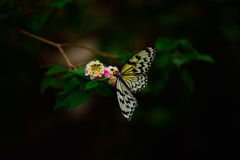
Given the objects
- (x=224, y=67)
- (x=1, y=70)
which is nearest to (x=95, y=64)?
(x=1, y=70)

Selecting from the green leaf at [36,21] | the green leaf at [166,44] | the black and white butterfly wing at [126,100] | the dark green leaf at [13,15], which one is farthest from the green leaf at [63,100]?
the green leaf at [166,44]

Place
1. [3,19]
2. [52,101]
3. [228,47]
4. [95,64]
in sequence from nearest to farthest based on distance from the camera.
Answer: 1. [95,64]
2. [3,19]
3. [228,47]
4. [52,101]

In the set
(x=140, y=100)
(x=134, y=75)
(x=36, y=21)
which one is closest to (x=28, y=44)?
(x=36, y=21)

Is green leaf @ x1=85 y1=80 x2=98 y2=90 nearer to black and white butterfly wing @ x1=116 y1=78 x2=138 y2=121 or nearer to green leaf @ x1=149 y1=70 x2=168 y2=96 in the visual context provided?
black and white butterfly wing @ x1=116 y1=78 x2=138 y2=121

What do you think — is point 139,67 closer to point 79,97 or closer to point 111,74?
point 111,74

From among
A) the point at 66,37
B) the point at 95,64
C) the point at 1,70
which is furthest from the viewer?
the point at 66,37

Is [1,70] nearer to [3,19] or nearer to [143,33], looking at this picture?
[3,19]

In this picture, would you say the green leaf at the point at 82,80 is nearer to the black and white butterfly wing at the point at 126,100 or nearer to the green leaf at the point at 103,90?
the green leaf at the point at 103,90
